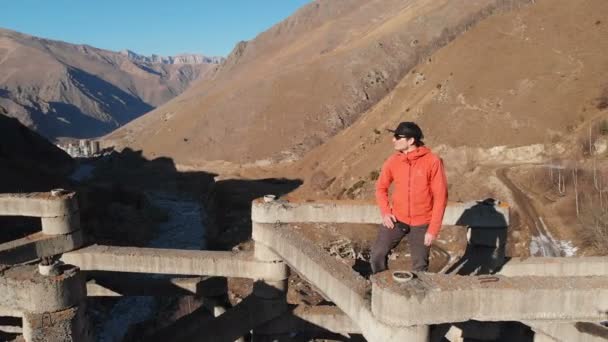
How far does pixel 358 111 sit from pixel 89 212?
42.6 m

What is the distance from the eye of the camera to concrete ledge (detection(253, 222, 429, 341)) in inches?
162

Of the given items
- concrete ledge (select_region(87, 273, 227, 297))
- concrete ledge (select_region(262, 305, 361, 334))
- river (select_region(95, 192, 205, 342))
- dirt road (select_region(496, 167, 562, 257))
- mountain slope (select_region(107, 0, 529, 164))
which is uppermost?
mountain slope (select_region(107, 0, 529, 164))

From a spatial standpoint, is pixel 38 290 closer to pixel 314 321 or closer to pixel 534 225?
pixel 314 321

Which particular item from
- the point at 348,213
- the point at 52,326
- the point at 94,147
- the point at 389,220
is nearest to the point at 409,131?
the point at 389,220

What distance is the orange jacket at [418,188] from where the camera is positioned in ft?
17.5

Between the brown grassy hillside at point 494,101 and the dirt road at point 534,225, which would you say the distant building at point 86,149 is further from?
the dirt road at point 534,225

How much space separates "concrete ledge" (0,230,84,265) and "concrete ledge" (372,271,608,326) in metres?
6.41

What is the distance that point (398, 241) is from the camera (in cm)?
584

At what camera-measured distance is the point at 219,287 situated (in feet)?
33.8

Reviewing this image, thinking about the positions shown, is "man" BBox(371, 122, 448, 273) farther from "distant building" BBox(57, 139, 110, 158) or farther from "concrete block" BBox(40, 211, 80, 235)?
"distant building" BBox(57, 139, 110, 158)

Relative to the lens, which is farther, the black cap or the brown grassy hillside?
the brown grassy hillside

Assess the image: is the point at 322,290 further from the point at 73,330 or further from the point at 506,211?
the point at 506,211

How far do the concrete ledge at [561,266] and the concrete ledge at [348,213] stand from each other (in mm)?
742

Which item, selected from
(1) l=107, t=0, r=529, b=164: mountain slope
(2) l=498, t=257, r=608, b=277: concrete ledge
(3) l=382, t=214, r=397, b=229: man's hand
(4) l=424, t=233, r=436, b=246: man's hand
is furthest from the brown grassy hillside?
(4) l=424, t=233, r=436, b=246: man's hand
